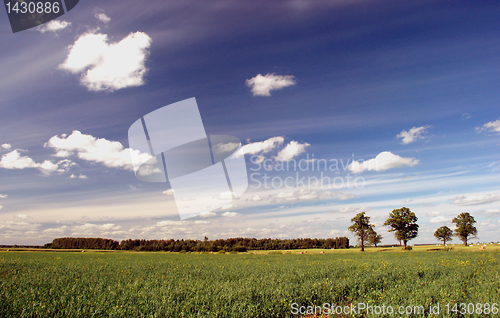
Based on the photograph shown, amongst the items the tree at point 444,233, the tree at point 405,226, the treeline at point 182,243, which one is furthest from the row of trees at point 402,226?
→ the treeline at point 182,243

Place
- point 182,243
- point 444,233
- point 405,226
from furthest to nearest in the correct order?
point 182,243 → point 444,233 → point 405,226

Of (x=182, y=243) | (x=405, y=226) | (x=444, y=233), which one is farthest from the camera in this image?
(x=182, y=243)

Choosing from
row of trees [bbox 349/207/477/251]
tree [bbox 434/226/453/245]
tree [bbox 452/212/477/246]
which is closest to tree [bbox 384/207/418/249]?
row of trees [bbox 349/207/477/251]

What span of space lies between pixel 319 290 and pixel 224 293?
4.26 meters

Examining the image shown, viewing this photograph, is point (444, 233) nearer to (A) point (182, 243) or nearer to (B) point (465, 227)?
(B) point (465, 227)

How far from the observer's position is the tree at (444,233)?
86.6 meters

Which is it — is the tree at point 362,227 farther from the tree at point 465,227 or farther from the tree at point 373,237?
the tree at point 465,227

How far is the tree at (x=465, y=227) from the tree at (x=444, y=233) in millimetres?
20617

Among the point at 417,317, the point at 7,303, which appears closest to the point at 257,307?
the point at 417,317

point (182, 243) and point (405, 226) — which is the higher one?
point (405, 226)

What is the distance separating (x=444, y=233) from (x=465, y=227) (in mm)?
22699

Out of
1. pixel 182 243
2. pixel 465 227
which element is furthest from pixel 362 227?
pixel 182 243

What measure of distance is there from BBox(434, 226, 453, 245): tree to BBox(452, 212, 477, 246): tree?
2062 cm

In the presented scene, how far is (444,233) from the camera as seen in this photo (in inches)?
3425
